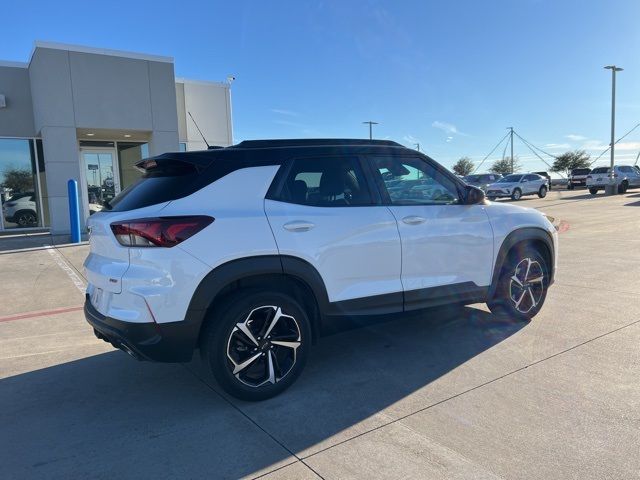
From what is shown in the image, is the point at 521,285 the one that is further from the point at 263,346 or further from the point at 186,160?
the point at 186,160

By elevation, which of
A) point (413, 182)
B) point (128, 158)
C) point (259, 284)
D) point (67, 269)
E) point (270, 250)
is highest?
point (128, 158)

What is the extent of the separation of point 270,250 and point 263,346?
2.31 ft

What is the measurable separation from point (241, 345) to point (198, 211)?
3.27 ft

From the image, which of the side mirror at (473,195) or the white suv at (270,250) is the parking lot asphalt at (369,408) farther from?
the side mirror at (473,195)

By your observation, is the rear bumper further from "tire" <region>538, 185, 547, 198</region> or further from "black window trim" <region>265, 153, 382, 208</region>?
"tire" <region>538, 185, 547, 198</region>

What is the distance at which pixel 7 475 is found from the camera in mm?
2707

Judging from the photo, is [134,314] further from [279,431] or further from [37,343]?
[37,343]

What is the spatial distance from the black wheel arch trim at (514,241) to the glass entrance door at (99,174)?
1413 centimetres

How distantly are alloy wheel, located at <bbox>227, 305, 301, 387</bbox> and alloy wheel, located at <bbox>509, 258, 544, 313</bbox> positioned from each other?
8.25ft

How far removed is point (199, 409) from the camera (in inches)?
135

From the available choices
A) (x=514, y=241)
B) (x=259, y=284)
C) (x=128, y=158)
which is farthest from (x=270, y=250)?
(x=128, y=158)

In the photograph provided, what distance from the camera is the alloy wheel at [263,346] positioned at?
11.1 ft

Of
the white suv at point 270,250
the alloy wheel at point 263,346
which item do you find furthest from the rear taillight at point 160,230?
Result: the alloy wheel at point 263,346

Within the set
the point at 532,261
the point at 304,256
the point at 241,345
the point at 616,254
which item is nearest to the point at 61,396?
the point at 241,345
